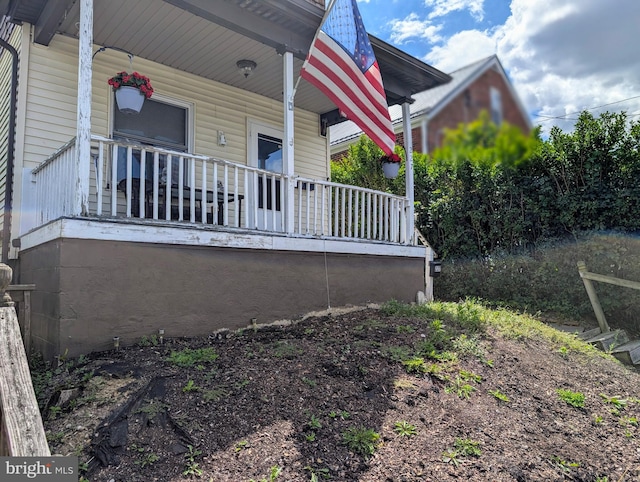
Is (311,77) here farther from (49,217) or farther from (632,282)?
(632,282)

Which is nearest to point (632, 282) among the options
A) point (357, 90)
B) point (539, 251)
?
A: point (539, 251)

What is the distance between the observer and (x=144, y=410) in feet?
9.59

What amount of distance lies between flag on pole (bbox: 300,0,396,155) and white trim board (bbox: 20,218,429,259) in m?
1.40

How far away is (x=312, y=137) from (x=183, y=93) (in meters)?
2.46

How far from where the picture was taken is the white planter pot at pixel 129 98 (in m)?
4.87

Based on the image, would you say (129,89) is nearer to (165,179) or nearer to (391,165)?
(165,179)

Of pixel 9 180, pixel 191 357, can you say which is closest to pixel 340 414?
pixel 191 357

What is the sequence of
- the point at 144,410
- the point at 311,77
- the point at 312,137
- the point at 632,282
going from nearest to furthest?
the point at 144,410, the point at 311,77, the point at 632,282, the point at 312,137

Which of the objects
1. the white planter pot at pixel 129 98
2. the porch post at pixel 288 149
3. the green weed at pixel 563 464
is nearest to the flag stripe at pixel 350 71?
the porch post at pixel 288 149

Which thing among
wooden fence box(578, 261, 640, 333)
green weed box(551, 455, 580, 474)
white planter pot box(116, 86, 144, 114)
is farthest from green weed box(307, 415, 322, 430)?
wooden fence box(578, 261, 640, 333)

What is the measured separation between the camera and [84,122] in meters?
4.05

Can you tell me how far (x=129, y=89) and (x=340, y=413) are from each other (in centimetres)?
383

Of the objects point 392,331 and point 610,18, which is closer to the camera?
point 610,18

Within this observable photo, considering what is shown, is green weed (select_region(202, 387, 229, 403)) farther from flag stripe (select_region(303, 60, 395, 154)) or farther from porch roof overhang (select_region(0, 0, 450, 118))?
porch roof overhang (select_region(0, 0, 450, 118))
